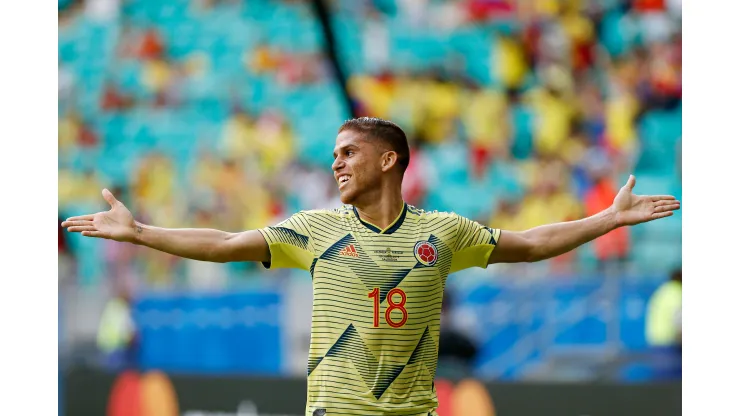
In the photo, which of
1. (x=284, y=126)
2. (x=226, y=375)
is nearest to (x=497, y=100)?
(x=284, y=126)

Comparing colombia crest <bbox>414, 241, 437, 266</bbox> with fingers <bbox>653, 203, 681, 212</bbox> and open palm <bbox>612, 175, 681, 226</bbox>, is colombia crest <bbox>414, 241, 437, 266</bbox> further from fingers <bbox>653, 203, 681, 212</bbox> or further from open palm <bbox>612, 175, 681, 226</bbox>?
fingers <bbox>653, 203, 681, 212</bbox>

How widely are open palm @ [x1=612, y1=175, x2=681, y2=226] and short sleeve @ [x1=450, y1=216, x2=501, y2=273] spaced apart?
0.74m

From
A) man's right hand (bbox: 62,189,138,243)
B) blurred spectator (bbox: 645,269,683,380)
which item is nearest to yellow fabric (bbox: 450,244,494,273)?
man's right hand (bbox: 62,189,138,243)

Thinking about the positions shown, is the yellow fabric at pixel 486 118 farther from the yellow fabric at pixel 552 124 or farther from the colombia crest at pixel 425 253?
the colombia crest at pixel 425 253

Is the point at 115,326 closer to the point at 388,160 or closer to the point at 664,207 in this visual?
the point at 388,160

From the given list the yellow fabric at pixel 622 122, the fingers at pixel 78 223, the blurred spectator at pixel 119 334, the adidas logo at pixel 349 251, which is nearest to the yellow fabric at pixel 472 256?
the adidas logo at pixel 349 251

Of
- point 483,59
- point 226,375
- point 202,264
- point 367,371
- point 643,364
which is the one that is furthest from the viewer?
point 483,59

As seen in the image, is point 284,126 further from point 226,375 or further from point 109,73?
point 226,375

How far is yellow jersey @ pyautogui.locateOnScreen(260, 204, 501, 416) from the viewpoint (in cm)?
516

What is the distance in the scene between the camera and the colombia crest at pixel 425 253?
5.36 meters

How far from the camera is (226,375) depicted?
1206cm

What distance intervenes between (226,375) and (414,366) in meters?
7.19

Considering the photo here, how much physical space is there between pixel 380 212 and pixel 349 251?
0.31m

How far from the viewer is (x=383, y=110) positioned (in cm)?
1441
